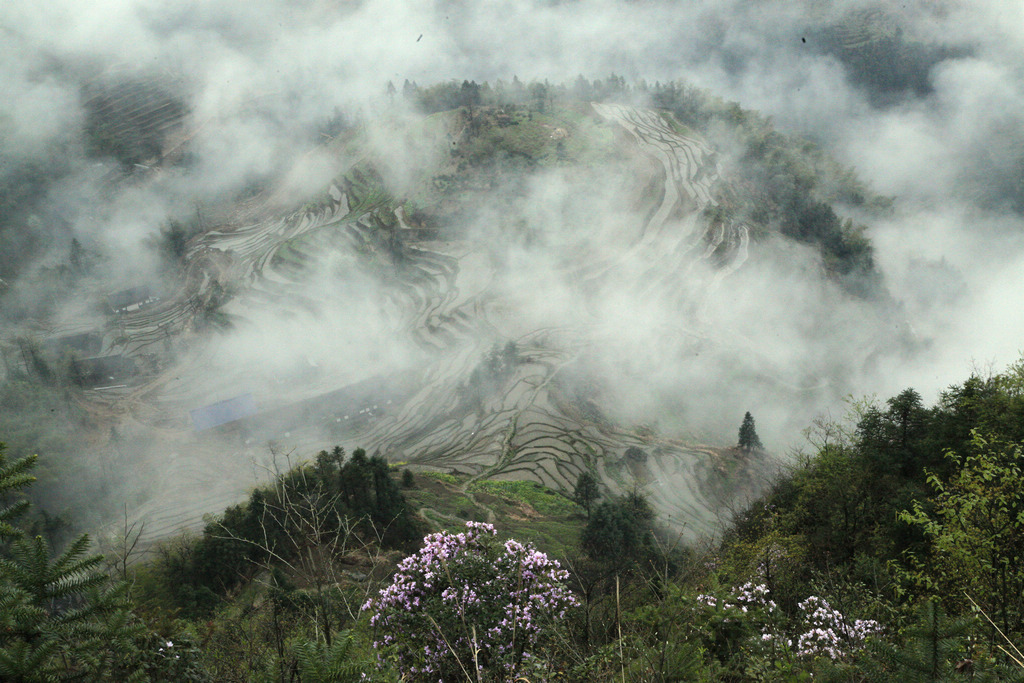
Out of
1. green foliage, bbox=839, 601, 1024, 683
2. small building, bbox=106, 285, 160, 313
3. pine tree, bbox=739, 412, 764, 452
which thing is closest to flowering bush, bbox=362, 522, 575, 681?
green foliage, bbox=839, 601, 1024, 683

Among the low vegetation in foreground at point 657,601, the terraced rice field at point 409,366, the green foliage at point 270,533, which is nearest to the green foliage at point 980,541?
the low vegetation in foreground at point 657,601

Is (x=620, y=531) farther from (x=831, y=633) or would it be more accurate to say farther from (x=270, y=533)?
(x=831, y=633)

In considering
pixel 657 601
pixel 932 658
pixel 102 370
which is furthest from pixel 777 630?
pixel 102 370

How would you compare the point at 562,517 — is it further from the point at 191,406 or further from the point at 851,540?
the point at 191,406

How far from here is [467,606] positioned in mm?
7777

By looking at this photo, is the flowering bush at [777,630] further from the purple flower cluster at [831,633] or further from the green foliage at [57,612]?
the green foliage at [57,612]

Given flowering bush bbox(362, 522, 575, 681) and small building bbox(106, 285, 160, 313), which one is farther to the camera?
small building bbox(106, 285, 160, 313)

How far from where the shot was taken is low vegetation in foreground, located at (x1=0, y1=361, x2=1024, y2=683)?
12.9ft

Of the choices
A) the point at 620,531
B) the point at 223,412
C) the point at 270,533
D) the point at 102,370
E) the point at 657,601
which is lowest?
the point at 223,412

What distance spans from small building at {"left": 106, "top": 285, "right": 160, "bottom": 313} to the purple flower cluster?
104 m

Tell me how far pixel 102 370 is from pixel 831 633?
303 feet

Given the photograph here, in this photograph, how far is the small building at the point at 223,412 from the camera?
7012 cm

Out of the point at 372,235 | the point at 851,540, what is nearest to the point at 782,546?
the point at 851,540

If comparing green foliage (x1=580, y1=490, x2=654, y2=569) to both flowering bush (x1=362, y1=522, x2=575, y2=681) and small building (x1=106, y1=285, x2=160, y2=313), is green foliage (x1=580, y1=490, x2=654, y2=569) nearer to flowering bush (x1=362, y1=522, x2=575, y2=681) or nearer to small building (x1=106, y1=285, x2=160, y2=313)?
flowering bush (x1=362, y1=522, x2=575, y2=681)
